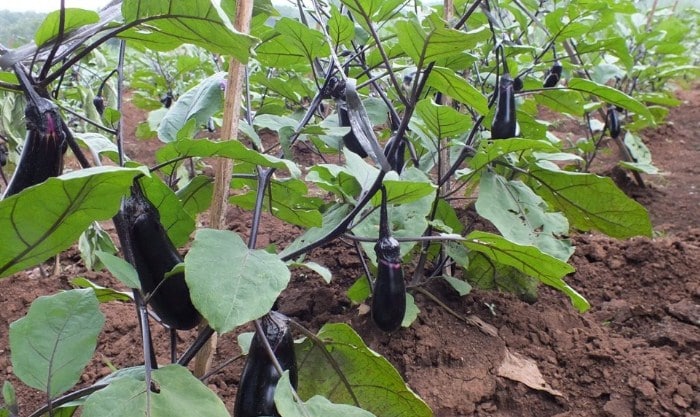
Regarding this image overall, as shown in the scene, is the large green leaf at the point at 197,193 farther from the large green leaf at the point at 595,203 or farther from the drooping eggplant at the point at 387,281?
the large green leaf at the point at 595,203

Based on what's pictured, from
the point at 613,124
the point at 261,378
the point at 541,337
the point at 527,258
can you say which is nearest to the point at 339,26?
the point at 527,258

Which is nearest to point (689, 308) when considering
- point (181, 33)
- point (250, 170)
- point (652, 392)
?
point (652, 392)

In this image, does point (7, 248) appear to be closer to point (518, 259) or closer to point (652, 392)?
point (518, 259)

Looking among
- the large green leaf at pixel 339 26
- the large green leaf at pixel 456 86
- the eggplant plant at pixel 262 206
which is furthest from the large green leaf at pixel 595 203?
the large green leaf at pixel 339 26

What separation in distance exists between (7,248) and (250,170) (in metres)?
0.50

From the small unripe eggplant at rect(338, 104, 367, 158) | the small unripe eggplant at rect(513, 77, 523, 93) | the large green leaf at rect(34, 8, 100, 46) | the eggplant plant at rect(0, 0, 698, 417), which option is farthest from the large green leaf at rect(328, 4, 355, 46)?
the large green leaf at rect(34, 8, 100, 46)

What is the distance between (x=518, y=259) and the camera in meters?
0.78

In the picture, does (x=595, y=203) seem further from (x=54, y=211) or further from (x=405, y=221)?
(x=54, y=211)

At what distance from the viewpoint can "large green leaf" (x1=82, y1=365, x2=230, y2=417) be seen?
1.62 ft

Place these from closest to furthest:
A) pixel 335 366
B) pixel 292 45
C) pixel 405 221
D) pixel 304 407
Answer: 1. pixel 304 407
2. pixel 335 366
3. pixel 405 221
4. pixel 292 45

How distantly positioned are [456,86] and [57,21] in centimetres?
49

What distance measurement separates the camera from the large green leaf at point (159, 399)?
1.62ft

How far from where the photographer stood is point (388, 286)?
69 cm

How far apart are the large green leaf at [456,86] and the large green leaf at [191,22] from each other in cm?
29
